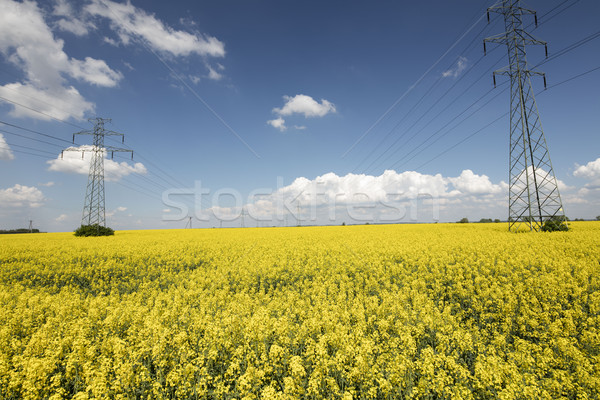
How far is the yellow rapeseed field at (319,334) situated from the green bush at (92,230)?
25.1 m

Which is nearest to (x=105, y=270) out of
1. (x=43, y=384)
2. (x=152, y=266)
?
(x=152, y=266)

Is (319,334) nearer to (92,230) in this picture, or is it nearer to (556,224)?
(556,224)

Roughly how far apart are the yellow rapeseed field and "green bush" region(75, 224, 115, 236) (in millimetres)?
25149

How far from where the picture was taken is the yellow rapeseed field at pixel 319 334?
4516 mm

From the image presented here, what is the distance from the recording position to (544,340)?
6.82 m

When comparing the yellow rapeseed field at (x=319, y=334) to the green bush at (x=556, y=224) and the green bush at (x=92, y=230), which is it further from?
the green bush at (x=92, y=230)

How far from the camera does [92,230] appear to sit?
38625 millimetres

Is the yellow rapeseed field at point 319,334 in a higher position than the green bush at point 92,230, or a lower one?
lower

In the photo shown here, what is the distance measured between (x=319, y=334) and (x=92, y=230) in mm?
46041

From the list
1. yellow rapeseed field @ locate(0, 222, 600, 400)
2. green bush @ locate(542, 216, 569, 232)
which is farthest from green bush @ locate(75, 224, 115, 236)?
green bush @ locate(542, 216, 569, 232)

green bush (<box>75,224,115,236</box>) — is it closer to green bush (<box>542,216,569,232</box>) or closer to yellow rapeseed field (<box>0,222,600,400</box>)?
yellow rapeseed field (<box>0,222,600,400</box>)

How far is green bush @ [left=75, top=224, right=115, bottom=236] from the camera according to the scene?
38.2 meters

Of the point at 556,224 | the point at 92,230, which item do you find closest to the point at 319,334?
the point at 556,224

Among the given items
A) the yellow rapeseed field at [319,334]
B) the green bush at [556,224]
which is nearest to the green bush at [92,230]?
the yellow rapeseed field at [319,334]
